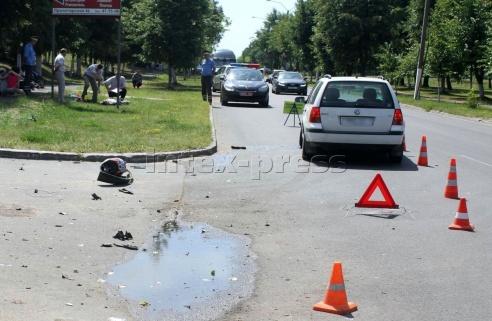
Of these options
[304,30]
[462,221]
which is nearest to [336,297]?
[462,221]

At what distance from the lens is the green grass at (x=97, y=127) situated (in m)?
14.7

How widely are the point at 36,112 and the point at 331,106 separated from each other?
30.4 feet

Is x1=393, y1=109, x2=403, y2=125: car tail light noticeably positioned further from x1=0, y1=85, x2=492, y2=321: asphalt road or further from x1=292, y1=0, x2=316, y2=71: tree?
→ x1=292, y1=0, x2=316, y2=71: tree

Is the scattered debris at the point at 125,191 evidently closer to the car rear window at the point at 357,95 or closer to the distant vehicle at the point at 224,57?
the car rear window at the point at 357,95

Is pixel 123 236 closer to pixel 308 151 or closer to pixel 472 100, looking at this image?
pixel 308 151

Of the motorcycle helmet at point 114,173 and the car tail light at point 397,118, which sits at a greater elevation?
the car tail light at point 397,118

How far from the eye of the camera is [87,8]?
24734 mm

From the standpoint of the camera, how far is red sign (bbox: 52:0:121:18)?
80.4 feet

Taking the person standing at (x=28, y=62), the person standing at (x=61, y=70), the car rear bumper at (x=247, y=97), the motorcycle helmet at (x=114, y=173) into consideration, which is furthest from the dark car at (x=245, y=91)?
the motorcycle helmet at (x=114, y=173)

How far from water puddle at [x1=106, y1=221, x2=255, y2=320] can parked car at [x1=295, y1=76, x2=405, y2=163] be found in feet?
20.3

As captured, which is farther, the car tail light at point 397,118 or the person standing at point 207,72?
the person standing at point 207,72

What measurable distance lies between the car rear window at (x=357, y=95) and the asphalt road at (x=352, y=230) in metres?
1.16

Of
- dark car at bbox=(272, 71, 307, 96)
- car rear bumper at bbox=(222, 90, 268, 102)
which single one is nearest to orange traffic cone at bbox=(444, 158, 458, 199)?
car rear bumper at bbox=(222, 90, 268, 102)

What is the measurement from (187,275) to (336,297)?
1.57 m
